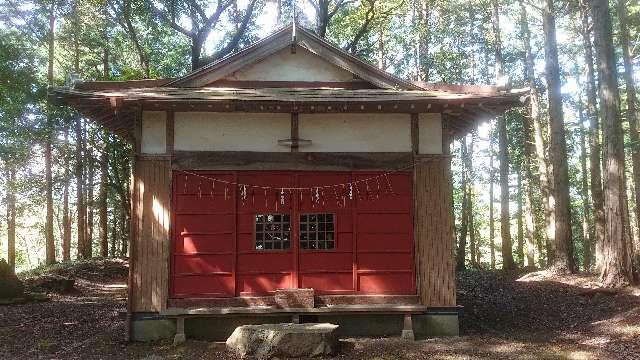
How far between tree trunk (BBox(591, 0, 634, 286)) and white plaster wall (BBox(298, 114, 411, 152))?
577cm

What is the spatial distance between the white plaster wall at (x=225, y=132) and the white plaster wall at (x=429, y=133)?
281cm

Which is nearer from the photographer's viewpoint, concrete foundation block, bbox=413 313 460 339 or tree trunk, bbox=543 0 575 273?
concrete foundation block, bbox=413 313 460 339

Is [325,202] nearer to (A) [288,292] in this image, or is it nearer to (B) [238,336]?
(A) [288,292]

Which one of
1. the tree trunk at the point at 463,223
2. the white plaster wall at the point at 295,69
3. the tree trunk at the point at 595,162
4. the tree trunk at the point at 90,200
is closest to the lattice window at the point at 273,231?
the white plaster wall at the point at 295,69

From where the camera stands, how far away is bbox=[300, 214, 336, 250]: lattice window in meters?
10.1

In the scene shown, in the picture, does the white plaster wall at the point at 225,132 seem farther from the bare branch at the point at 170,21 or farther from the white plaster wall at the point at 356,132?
the bare branch at the point at 170,21

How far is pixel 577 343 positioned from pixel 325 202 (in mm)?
5326

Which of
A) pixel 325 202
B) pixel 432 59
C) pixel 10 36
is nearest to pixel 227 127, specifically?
pixel 325 202

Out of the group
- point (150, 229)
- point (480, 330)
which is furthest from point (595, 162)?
point (150, 229)

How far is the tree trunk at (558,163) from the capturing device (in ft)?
52.2

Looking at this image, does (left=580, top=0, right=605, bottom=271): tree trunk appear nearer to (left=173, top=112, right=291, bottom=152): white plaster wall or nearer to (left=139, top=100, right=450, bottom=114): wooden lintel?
(left=139, top=100, right=450, bottom=114): wooden lintel

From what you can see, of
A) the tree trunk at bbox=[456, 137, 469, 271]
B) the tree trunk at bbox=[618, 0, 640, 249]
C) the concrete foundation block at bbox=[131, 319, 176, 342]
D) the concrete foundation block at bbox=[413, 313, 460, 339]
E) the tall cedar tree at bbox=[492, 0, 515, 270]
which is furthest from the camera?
the tree trunk at bbox=[456, 137, 469, 271]

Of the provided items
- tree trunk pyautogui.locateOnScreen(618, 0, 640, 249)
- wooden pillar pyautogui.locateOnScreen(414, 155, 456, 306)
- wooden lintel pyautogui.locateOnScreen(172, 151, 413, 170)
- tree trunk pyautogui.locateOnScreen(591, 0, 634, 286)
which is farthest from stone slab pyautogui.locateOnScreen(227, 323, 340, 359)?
tree trunk pyautogui.locateOnScreen(618, 0, 640, 249)

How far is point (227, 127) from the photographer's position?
1009cm
